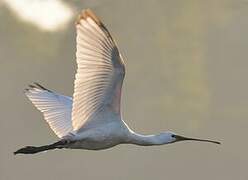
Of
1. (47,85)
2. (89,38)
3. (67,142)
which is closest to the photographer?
(89,38)

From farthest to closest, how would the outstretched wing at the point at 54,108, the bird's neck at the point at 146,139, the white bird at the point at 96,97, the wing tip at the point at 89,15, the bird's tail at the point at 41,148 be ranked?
the outstretched wing at the point at 54,108
the bird's neck at the point at 146,139
the bird's tail at the point at 41,148
the white bird at the point at 96,97
the wing tip at the point at 89,15

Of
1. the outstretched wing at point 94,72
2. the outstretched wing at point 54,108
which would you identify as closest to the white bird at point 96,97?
the outstretched wing at point 94,72

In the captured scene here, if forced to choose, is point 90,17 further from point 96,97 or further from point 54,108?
point 54,108

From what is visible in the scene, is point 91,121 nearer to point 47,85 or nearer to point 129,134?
point 129,134

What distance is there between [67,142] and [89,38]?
23.2 inches

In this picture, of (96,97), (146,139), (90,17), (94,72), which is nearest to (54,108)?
(146,139)

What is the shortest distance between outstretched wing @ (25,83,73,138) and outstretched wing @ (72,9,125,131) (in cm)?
57

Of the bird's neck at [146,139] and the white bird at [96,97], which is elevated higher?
the white bird at [96,97]

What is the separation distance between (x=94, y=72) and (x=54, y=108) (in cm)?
99

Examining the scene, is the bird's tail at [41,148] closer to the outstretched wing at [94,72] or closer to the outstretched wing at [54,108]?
the outstretched wing at [94,72]

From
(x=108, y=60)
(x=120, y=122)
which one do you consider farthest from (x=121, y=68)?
(x=120, y=122)

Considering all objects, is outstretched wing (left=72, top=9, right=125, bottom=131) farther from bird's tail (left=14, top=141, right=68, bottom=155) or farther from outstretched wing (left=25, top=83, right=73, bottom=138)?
outstretched wing (left=25, top=83, right=73, bottom=138)

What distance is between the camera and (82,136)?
464 centimetres

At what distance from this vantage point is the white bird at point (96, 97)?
4.33 m
